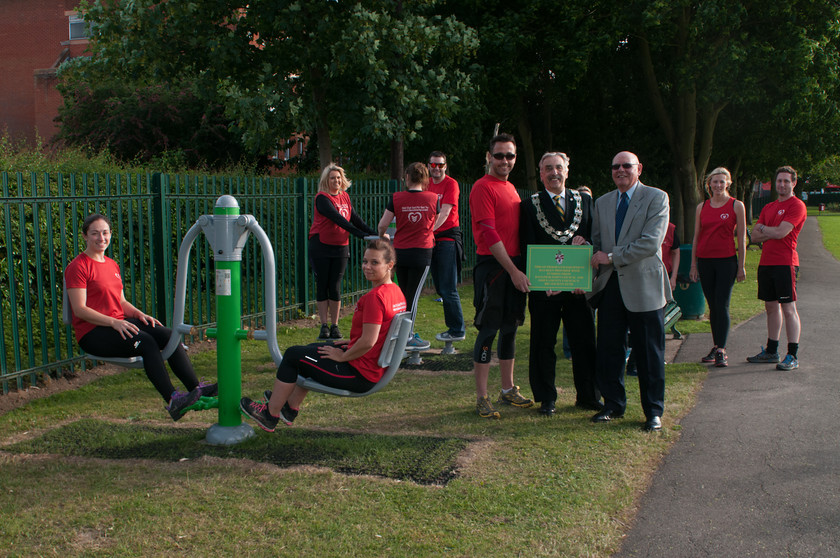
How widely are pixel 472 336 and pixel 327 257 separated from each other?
6.51ft

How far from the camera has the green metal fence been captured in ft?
21.1

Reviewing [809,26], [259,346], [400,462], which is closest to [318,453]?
[400,462]

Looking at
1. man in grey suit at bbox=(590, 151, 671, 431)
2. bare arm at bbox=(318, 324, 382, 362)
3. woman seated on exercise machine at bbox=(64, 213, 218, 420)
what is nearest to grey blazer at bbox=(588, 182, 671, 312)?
man in grey suit at bbox=(590, 151, 671, 431)

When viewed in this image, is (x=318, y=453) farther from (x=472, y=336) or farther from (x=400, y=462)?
(x=472, y=336)

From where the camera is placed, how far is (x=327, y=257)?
8555 mm

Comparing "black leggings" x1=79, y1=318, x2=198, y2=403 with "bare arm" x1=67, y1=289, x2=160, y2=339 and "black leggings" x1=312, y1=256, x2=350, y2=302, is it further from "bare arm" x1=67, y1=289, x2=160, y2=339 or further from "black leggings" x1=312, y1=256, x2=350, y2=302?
"black leggings" x1=312, y1=256, x2=350, y2=302

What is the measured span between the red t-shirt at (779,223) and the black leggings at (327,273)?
14.2 feet

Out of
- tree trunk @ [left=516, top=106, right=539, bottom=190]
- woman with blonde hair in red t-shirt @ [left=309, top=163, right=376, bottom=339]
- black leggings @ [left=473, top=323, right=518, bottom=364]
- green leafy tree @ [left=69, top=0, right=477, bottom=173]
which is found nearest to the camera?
black leggings @ [left=473, top=323, right=518, bottom=364]

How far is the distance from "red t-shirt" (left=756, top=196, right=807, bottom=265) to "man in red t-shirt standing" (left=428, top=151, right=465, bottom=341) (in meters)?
2.99

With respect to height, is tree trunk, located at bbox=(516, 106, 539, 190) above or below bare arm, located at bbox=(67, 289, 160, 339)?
above

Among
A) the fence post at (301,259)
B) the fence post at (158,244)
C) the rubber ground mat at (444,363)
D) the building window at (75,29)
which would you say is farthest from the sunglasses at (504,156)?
the building window at (75,29)

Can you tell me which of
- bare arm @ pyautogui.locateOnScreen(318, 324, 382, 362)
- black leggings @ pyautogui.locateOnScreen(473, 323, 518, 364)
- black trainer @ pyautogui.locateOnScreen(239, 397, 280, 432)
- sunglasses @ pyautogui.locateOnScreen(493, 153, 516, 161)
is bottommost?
black trainer @ pyautogui.locateOnScreen(239, 397, 280, 432)

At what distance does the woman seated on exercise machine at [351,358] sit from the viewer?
15.3ft

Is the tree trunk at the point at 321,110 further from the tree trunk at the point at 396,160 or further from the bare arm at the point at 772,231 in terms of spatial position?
the bare arm at the point at 772,231
